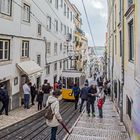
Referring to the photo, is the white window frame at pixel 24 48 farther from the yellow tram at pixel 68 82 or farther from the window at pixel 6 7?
the yellow tram at pixel 68 82

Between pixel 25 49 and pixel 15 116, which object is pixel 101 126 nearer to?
pixel 15 116

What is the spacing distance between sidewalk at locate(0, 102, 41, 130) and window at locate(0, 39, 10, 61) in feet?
9.75

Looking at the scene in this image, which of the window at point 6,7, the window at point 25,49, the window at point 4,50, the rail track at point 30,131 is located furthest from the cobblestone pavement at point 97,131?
→ the window at point 25,49

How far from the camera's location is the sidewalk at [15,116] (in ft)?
41.7

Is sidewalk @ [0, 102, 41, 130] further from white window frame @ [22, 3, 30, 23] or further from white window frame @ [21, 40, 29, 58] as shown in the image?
white window frame @ [22, 3, 30, 23]

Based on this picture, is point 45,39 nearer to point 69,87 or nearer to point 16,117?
point 69,87

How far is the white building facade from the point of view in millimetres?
16305

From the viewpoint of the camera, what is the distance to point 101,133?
34.9 feet

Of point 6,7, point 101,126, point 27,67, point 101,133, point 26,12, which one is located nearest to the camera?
point 101,133

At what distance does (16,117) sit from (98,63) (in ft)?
290

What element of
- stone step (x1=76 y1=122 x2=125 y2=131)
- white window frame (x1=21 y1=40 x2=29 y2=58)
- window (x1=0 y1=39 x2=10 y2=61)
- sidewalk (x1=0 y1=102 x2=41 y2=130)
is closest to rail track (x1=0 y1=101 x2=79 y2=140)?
sidewalk (x1=0 y1=102 x2=41 y2=130)

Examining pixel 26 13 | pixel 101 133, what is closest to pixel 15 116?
pixel 101 133

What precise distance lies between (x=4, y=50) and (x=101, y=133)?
26.6ft

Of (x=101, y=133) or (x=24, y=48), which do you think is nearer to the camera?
(x=101, y=133)
